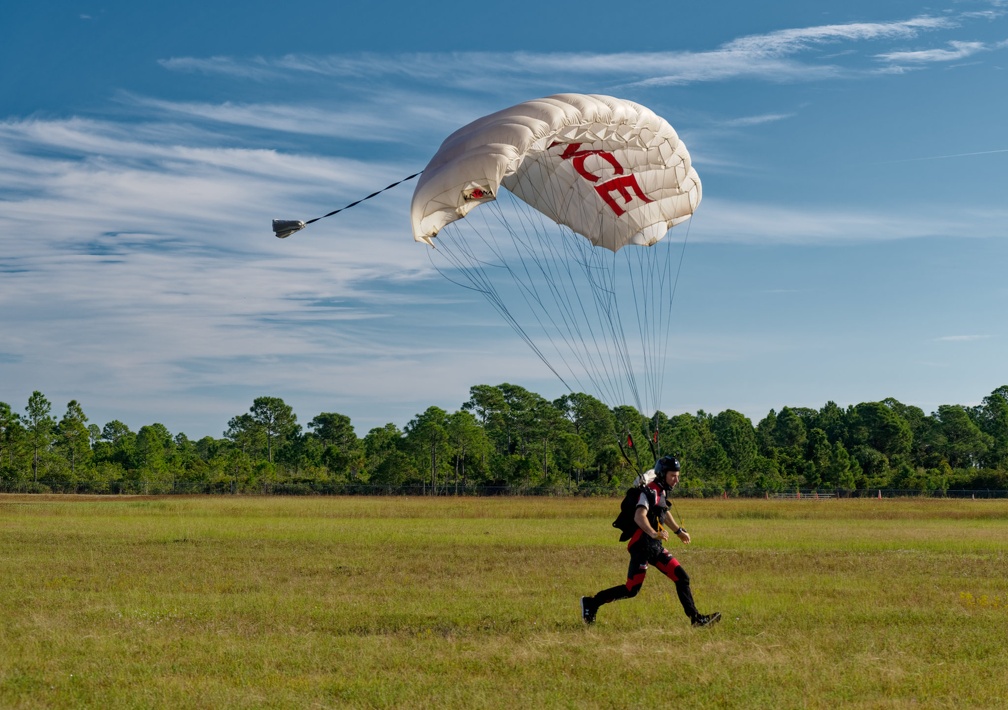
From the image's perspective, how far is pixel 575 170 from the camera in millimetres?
15766

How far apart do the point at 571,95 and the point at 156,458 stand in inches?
3741

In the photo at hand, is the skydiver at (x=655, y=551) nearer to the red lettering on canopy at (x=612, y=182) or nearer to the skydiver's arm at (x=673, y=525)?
the skydiver's arm at (x=673, y=525)

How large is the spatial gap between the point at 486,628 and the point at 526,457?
293 ft

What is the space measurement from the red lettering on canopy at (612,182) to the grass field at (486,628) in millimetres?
6585

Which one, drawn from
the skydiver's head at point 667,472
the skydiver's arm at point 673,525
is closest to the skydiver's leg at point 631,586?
the skydiver's arm at point 673,525

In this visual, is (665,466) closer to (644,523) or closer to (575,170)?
(644,523)

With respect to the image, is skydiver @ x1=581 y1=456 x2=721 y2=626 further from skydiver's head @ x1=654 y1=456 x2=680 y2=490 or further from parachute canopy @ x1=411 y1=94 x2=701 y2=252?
parachute canopy @ x1=411 y1=94 x2=701 y2=252

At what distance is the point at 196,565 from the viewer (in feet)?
63.4

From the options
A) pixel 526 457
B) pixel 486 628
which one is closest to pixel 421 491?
pixel 526 457

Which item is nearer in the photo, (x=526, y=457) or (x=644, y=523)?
(x=644, y=523)

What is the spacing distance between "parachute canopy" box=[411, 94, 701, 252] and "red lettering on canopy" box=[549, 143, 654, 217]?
2 cm

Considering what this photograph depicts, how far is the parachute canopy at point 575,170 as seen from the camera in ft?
42.8

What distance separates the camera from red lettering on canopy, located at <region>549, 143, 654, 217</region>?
50.8ft

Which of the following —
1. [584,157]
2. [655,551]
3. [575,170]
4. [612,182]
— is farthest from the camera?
[612,182]
